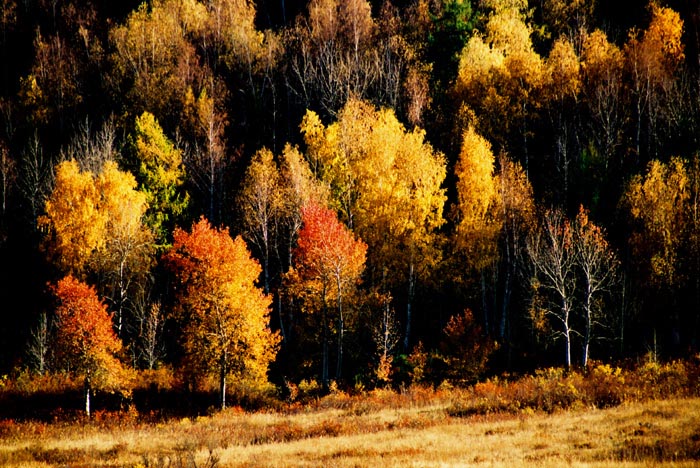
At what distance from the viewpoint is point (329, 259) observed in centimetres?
3184

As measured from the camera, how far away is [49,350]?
116 feet

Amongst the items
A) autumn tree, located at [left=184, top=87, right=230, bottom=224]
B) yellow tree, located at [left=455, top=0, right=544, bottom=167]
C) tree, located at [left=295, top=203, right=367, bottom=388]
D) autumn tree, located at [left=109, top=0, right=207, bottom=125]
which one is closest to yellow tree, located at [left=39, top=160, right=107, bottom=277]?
autumn tree, located at [left=184, top=87, right=230, bottom=224]

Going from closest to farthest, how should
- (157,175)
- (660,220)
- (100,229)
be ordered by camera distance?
(660,220), (100,229), (157,175)

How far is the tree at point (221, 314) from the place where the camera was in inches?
1150

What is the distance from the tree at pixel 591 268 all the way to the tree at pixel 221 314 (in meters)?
17.6

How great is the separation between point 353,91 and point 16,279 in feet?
113

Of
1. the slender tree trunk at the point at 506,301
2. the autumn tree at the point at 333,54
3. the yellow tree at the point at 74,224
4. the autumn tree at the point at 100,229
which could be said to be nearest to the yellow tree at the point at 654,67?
the slender tree trunk at the point at 506,301

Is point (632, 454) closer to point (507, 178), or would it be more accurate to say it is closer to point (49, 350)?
point (507, 178)

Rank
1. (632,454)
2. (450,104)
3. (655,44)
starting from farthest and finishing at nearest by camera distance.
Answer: (450,104) < (655,44) < (632,454)

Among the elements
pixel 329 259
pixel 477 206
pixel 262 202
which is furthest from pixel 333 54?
pixel 329 259

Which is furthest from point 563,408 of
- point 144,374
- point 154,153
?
point 154,153

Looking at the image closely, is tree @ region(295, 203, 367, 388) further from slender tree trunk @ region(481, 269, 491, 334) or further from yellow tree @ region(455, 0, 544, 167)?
yellow tree @ region(455, 0, 544, 167)

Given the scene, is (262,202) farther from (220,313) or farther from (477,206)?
(477,206)

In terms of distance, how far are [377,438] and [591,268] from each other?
17.2 metres
